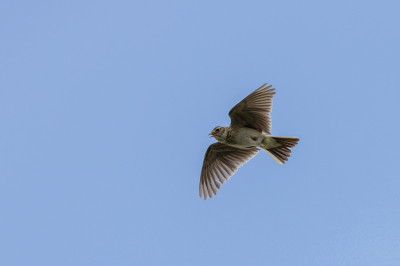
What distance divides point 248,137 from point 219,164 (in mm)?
1772

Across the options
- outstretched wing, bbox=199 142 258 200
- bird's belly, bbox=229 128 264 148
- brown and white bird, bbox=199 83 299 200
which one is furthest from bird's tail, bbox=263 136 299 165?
outstretched wing, bbox=199 142 258 200

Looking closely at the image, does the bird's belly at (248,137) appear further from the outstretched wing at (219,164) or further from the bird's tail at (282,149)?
the outstretched wing at (219,164)

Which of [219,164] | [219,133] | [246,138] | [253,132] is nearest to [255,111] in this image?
[253,132]

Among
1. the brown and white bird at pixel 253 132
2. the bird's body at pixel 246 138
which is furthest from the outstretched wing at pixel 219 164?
the bird's body at pixel 246 138

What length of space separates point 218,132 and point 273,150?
142 centimetres

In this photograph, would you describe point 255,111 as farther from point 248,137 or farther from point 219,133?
point 219,133

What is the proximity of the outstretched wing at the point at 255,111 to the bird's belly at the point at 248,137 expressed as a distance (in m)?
0.15

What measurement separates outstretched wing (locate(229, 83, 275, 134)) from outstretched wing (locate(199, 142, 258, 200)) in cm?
125

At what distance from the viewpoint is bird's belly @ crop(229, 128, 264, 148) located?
1127 centimetres

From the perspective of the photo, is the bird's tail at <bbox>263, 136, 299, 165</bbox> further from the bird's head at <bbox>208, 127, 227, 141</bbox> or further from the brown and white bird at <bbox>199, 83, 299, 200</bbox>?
the bird's head at <bbox>208, 127, 227, 141</bbox>

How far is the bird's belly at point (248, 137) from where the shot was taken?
37.0ft

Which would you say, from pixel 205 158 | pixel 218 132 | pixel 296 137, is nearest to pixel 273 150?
pixel 296 137

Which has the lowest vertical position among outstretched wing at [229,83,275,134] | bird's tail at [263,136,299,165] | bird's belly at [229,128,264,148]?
bird's tail at [263,136,299,165]

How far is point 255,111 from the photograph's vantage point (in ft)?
36.1
